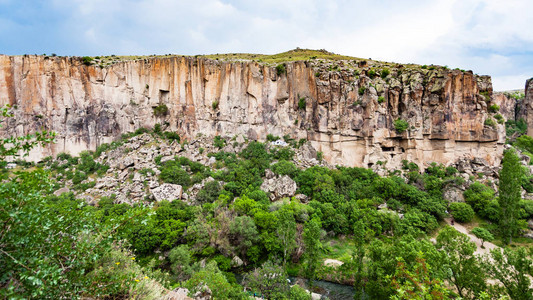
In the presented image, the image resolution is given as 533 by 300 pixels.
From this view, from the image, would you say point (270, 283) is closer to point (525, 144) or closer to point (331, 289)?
point (331, 289)

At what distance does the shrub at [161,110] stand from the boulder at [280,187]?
77.8 ft

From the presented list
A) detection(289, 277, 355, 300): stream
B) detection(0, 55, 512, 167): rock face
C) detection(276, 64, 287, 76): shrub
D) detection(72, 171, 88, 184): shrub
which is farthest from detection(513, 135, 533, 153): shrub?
detection(72, 171, 88, 184): shrub

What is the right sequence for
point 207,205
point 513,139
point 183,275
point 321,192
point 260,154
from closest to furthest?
1. point 183,275
2. point 207,205
3. point 321,192
4. point 260,154
5. point 513,139

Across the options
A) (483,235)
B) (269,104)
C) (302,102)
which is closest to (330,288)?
(483,235)

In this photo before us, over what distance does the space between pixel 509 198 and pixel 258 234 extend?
2897cm

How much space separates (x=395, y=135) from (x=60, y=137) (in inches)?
2216

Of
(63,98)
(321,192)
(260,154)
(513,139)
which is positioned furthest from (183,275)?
(513,139)

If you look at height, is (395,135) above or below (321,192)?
→ above

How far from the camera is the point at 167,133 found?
41.1m

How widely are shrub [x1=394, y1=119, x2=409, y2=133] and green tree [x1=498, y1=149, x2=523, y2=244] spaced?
1352cm

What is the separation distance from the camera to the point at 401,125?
39.1 metres

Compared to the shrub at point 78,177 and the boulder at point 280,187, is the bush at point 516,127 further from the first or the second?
the shrub at point 78,177

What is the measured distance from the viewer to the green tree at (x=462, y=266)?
15.7 m

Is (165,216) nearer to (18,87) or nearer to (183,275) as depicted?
(183,275)
